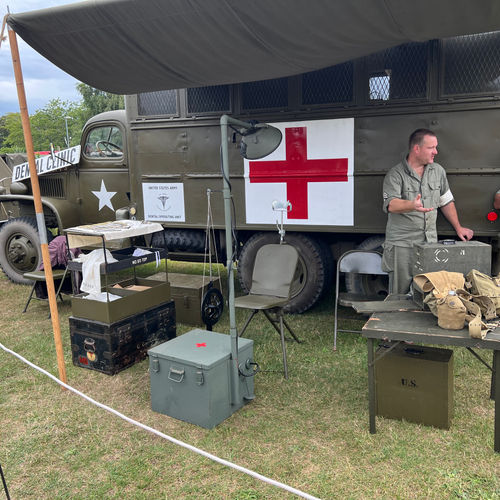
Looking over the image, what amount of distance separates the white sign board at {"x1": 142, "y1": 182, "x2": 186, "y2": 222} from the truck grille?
1751mm

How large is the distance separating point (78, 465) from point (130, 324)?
131 cm

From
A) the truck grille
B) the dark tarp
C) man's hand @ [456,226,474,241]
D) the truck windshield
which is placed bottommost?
man's hand @ [456,226,474,241]

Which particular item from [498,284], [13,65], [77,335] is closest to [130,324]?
[77,335]

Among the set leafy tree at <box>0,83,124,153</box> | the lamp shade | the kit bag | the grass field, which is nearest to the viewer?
the grass field

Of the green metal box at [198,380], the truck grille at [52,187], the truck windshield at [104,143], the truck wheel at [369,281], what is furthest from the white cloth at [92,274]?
the truck grille at [52,187]

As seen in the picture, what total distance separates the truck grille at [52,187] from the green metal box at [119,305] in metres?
2.87

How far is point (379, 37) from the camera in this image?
9.31 ft

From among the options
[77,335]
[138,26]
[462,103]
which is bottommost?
[77,335]

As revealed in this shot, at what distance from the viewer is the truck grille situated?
6312 millimetres

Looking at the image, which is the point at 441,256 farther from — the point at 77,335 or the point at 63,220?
the point at 63,220

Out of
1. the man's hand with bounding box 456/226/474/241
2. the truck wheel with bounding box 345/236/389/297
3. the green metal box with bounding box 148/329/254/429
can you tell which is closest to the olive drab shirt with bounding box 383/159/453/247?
the man's hand with bounding box 456/226/474/241

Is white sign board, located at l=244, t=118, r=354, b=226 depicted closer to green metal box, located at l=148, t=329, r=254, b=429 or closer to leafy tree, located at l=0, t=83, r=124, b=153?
green metal box, located at l=148, t=329, r=254, b=429

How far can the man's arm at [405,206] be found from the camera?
3316 millimetres

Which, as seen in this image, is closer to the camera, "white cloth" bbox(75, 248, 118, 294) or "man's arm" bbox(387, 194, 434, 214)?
"man's arm" bbox(387, 194, 434, 214)
